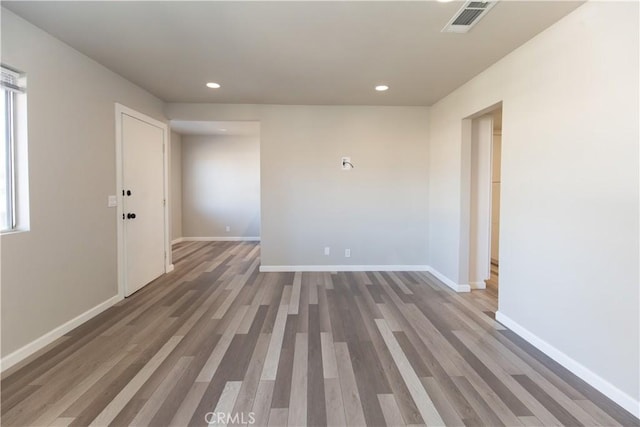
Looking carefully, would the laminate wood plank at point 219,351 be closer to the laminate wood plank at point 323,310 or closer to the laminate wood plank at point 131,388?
the laminate wood plank at point 131,388

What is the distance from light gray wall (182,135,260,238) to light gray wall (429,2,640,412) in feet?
18.7

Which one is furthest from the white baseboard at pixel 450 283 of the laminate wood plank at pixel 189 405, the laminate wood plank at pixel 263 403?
the laminate wood plank at pixel 189 405

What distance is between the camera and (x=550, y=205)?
2309mm

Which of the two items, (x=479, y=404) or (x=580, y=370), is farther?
(x=580, y=370)

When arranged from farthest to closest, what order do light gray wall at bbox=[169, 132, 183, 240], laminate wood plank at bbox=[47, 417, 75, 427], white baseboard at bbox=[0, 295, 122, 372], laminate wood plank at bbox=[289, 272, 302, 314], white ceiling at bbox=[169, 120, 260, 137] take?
light gray wall at bbox=[169, 132, 183, 240] < white ceiling at bbox=[169, 120, 260, 137] < laminate wood plank at bbox=[289, 272, 302, 314] < white baseboard at bbox=[0, 295, 122, 372] < laminate wood plank at bbox=[47, 417, 75, 427]

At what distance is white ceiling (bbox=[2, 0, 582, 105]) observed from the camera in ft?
6.75

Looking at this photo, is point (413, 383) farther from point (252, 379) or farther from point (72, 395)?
point (72, 395)

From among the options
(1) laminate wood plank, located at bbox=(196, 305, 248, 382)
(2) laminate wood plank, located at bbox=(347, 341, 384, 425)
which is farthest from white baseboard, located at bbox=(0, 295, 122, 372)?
(2) laminate wood plank, located at bbox=(347, 341, 384, 425)

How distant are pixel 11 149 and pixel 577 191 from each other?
13.8ft

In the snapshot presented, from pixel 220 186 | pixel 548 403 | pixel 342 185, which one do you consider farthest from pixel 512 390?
pixel 220 186

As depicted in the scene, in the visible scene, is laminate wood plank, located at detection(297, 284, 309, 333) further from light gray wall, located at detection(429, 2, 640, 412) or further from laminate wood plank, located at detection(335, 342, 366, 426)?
light gray wall, located at detection(429, 2, 640, 412)

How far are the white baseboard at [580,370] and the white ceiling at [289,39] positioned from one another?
8.25 feet

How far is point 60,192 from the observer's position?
254cm

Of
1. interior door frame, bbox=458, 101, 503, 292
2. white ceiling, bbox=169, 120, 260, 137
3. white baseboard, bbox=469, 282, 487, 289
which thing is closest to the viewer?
interior door frame, bbox=458, 101, 503, 292
